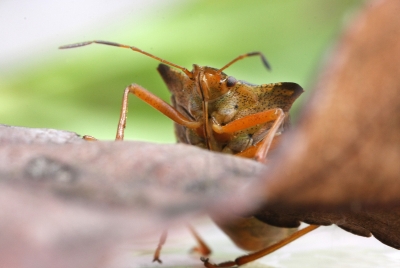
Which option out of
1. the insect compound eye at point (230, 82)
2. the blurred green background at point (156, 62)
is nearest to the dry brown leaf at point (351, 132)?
the insect compound eye at point (230, 82)

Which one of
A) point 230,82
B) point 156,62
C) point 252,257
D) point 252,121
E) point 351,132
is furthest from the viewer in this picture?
point 156,62

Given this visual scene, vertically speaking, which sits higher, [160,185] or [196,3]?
[196,3]

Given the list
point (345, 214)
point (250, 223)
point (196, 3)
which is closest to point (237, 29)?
point (196, 3)

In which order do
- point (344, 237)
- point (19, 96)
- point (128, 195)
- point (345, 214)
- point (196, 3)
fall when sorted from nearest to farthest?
point (128, 195) < point (345, 214) < point (344, 237) < point (19, 96) < point (196, 3)

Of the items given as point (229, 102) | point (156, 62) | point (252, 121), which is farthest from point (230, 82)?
point (156, 62)

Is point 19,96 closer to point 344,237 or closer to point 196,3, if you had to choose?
point 196,3

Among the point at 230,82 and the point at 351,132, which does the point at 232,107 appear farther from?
the point at 351,132

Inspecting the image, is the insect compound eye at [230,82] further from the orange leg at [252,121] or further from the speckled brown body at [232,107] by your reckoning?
the orange leg at [252,121]

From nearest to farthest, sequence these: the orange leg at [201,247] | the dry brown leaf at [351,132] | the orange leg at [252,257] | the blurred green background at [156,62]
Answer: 1. the dry brown leaf at [351,132]
2. the orange leg at [252,257]
3. the orange leg at [201,247]
4. the blurred green background at [156,62]

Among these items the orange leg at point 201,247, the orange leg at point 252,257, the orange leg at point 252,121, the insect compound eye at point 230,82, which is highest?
the insect compound eye at point 230,82
